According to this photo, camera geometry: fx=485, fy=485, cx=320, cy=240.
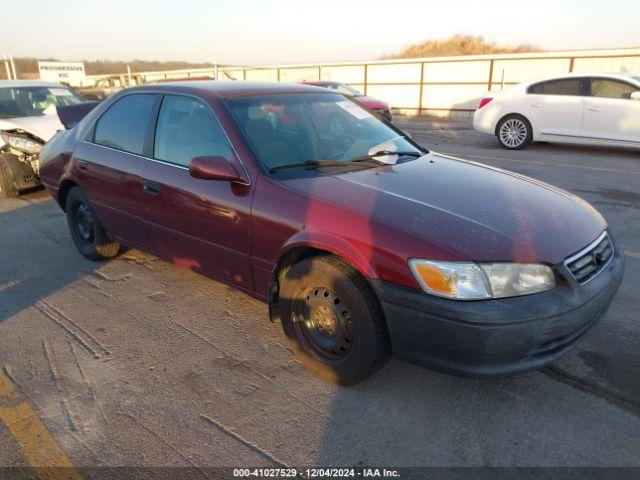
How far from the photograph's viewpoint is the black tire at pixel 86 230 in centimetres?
439

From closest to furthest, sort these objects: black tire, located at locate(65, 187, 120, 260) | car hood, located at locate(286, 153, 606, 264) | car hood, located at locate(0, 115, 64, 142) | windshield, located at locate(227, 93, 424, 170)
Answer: car hood, located at locate(286, 153, 606, 264)
windshield, located at locate(227, 93, 424, 170)
black tire, located at locate(65, 187, 120, 260)
car hood, located at locate(0, 115, 64, 142)

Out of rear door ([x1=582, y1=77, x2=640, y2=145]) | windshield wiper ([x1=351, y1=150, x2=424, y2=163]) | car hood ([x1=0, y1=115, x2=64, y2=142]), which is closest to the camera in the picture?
windshield wiper ([x1=351, y1=150, x2=424, y2=163])

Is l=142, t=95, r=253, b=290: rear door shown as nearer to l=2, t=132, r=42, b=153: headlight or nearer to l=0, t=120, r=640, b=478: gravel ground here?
l=0, t=120, r=640, b=478: gravel ground

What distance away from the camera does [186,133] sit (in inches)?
134

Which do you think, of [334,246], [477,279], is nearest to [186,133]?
[334,246]

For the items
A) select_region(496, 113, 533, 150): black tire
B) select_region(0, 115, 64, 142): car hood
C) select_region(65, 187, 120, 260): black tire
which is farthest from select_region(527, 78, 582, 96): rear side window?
select_region(65, 187, 120, 260): black tire

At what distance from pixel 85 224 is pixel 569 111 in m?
9.38

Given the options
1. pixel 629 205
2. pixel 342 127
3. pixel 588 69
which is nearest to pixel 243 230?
pixel 342 127

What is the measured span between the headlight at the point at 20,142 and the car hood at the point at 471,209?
5856 mm

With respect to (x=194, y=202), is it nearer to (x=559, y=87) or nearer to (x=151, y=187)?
(x=151, y=187)

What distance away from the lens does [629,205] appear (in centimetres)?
609

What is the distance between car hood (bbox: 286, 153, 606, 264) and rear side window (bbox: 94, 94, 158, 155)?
61.9 inches

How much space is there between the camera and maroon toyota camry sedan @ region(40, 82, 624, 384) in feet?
7.29

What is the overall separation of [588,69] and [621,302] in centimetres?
1670
